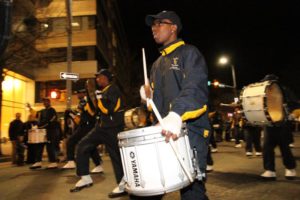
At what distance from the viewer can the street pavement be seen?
243 inches

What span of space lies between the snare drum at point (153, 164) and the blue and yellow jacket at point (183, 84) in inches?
12.5

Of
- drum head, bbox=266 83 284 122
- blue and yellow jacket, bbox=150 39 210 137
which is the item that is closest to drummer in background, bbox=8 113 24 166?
drum head, bbox=266 83 284 122

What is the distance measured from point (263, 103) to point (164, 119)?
16.2 feet

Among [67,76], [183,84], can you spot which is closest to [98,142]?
[183,84]

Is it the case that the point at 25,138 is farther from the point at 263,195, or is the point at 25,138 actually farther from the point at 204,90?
the point at 204,90

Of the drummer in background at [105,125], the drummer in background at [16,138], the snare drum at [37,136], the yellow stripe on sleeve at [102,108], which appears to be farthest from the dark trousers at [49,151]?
the yellow stripe on sleeve at [102,108]

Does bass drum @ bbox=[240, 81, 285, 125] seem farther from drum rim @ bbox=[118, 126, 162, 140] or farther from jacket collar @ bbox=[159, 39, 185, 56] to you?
drum rim @ bbox=[118, 126, 162, 140]

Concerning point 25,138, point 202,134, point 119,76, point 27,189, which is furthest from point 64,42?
point 202,134

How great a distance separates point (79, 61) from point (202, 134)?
38.5 meters

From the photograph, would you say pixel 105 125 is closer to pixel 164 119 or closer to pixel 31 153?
pixel 164 119

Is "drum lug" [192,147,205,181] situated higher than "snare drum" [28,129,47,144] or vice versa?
"snare drum" [28,129,47,144]

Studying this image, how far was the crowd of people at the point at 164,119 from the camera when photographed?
3059 millimetres

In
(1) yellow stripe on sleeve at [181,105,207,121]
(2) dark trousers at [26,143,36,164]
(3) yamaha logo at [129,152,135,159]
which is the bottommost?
(2) dark trousers at [26,143,36,164]

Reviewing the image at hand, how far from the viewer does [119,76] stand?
149 ft
